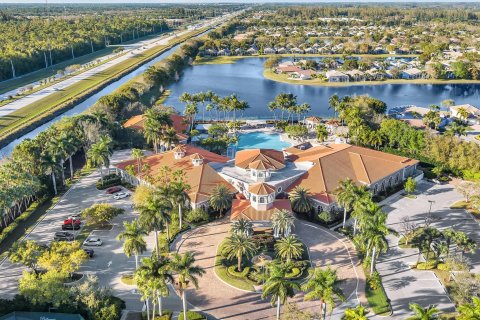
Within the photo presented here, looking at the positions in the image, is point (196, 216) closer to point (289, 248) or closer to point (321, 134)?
point (289, 248)

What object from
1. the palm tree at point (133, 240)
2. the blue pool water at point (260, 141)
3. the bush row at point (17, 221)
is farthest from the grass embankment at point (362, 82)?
the palm tree at point (133, 240)

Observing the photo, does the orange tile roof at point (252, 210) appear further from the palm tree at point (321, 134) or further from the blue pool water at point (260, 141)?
the palm tree at point (321, 134)

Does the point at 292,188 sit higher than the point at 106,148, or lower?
lower

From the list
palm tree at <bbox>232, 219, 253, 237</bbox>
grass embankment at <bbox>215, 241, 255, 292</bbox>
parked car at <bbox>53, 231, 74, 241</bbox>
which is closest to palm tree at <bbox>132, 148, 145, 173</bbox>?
parked car at <bbox>53, 231, 74, 241</bbox>

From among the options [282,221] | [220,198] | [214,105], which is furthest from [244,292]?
[214,105]

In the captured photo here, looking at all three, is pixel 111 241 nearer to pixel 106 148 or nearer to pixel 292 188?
pixel 106 148

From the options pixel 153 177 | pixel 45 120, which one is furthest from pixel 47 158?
pixel 45 120
